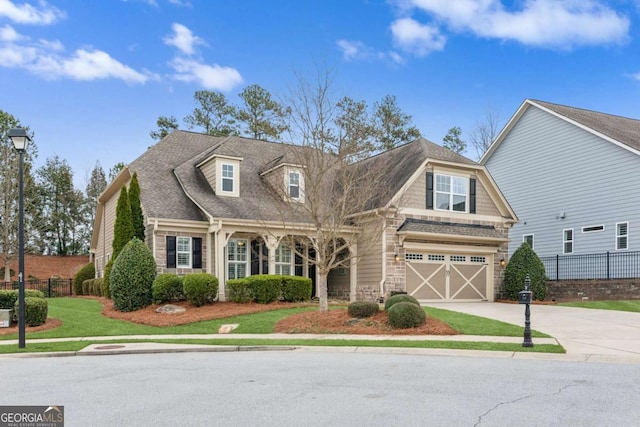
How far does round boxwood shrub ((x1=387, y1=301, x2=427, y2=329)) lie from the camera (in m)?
14.4

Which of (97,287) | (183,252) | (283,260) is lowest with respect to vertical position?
(97,287)

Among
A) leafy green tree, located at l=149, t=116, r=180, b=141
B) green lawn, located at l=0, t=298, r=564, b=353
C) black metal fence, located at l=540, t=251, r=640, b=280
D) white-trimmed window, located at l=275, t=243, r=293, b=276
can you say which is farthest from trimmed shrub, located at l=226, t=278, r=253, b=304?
leafy green tree, located at l=149, t=116, r=180, b=141

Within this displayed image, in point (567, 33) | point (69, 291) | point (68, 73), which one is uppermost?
point (567, 33)

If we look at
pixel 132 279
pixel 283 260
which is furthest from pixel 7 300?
pixel 283 260

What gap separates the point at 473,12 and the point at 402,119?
20.7m

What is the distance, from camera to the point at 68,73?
26859mm

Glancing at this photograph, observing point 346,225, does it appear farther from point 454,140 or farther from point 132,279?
point 454,140

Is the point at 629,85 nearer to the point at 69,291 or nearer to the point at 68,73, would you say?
the point at 68,73

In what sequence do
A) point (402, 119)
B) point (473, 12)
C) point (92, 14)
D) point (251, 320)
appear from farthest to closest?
point (402, 119) → point (473, 12) → point (92, 14) → point (251, 320)

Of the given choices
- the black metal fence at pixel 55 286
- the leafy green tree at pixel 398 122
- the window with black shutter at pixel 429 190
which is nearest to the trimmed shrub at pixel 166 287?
the window with black shutter at pixel 429 190

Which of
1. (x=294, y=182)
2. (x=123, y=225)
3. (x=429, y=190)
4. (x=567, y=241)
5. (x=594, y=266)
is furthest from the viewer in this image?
(x=567, y=241)

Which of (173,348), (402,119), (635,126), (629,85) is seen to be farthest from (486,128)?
(173,348)

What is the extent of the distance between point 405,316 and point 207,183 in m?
12.0

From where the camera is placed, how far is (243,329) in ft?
50.1
